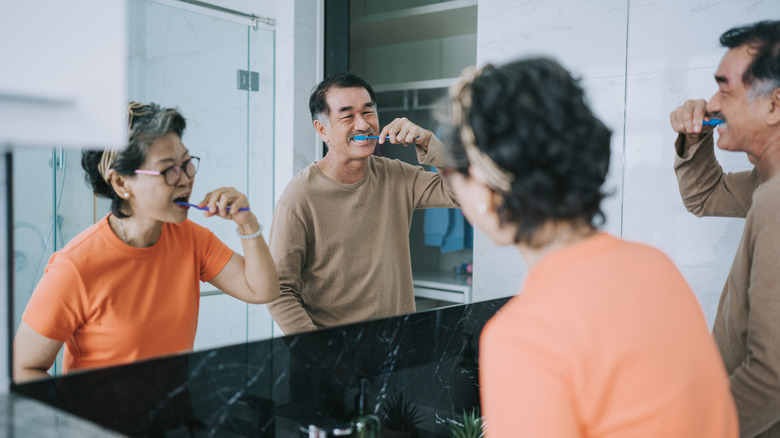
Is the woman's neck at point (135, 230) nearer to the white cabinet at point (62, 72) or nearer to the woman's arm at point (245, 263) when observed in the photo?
the woman's arm at point (245, 263)

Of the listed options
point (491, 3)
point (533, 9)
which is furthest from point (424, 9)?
point (533, 9)

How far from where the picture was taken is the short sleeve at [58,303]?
903 millimetres

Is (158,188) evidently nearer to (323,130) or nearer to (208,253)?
(208,253)

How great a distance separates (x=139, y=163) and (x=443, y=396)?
0.76m

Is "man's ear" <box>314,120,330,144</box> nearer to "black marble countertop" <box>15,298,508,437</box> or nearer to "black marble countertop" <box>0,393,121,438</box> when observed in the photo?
"black marble countertop" <box>15,298,508,437</box>

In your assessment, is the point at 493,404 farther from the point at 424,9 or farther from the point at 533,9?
the point at 424,9

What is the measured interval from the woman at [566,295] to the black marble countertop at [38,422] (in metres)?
0.54

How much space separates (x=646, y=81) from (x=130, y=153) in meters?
1.34

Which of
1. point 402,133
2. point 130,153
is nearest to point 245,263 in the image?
point 130,153

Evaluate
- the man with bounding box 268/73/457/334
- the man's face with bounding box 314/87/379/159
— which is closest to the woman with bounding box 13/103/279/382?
the man with bounding box 268/73/457/334

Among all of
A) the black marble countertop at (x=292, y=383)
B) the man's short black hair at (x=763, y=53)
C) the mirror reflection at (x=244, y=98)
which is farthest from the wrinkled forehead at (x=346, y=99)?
the man's short black hair at (x=763, y=53)

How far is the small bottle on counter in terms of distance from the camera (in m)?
1.08

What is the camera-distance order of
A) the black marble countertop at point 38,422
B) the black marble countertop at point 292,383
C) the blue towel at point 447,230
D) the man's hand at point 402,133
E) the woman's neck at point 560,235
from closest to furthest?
1. the woman's neck at point 560,235
2. the black marble countertop at point 38,422
3. the black marble countertop at point 292,383
4. the man's hand at point 402,133
5. the blue towel at point 447,230

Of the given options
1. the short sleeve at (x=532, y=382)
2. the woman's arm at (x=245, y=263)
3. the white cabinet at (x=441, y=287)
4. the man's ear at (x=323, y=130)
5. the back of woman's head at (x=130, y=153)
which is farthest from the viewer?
the white cabinet at (x=441, y=287)
